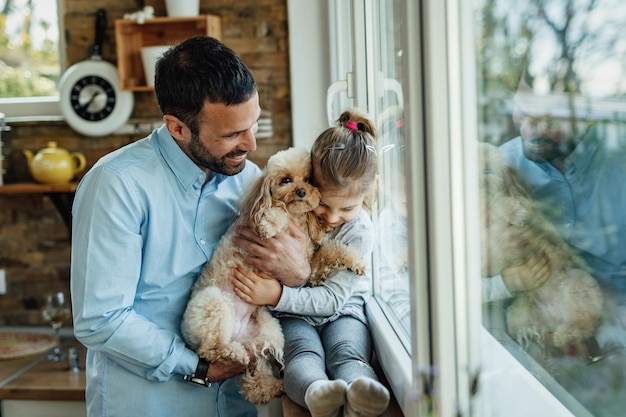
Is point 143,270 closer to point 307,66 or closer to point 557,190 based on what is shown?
point 557,190

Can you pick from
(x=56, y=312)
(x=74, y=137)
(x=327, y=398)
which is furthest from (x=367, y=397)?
(x=74, y=137)

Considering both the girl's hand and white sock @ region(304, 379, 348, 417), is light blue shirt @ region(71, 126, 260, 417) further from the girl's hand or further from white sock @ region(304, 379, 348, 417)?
white sock @ region(304, 379, 348, 417)

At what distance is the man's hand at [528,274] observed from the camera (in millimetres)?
931

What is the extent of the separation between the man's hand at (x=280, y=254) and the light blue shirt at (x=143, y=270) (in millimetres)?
135

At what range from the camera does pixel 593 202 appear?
0.81 m

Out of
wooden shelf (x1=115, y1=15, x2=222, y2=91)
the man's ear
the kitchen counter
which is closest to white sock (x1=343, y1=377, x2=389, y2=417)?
the man's ear

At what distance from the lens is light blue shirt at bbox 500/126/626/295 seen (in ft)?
2.50

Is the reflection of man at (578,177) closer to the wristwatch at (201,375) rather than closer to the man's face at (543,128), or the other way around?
the man's face at (543,128)

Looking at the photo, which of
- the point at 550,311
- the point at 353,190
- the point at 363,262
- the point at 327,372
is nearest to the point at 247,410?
the point at 327,372

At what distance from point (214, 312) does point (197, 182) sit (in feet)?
1.10

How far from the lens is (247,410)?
1.95 m

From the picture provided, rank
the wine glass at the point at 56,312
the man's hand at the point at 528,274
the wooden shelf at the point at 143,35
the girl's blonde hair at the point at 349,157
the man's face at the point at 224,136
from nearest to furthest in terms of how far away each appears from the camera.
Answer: the man's hand at the point at 528,274
the girl's blonde hair at the point at 349,157
the man's face at the point at 224,136
the wine glass at the point at 56,312
the wooden shelf at the point at 143,35

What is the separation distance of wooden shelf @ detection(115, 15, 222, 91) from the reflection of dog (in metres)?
2.32

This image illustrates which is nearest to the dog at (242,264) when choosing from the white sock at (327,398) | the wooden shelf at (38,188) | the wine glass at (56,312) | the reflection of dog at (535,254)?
the white sock at (327,398)
